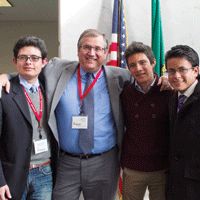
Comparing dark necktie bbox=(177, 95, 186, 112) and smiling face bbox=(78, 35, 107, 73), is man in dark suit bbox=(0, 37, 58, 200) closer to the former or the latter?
smiling face bbox=(78, 35, 107, 73)

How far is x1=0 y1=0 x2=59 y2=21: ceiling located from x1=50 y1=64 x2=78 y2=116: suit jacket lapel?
4267 mm

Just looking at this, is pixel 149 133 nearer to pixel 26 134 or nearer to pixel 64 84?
pixel 64 84

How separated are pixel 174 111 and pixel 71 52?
180cm

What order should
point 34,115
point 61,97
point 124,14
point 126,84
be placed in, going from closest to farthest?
point 34,115 → point 61,97 → point 126,84 → point 124,14

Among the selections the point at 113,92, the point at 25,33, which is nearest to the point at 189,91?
the point at 113,92

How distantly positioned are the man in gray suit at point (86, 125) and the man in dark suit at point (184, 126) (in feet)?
1.77

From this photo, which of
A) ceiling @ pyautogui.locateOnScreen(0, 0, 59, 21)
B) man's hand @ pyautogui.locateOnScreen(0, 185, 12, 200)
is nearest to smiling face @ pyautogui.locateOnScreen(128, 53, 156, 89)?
man's hand @ pyautogui.locateOnScreen(0, 185, 12, 200)

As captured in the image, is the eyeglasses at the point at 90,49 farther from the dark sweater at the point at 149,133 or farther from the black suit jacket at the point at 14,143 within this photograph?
the black suit jacket at the point at 14,143

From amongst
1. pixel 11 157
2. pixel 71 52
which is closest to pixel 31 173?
pixel 11 157

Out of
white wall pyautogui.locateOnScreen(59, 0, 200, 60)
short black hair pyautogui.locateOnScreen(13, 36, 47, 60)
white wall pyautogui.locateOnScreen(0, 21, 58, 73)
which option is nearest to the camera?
short black hair pyautogui.locateOnScreen(13, 36, 47, 60)

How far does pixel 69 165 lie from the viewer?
168 centimetres

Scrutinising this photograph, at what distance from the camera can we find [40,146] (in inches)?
56.9

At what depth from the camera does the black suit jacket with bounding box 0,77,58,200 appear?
1351 millimetres

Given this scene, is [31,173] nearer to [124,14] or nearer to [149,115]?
[149,115]
